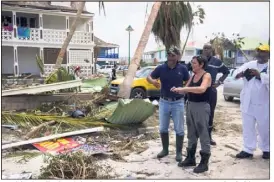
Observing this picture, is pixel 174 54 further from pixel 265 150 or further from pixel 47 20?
pixel 47 20

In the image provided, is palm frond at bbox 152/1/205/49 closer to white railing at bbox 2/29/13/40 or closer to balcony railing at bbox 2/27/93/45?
balcony railing at bbox 2/27/93/45

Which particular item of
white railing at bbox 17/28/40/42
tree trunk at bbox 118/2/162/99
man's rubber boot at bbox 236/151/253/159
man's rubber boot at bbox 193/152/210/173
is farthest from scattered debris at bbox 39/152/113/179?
white railing at bbox 17/28/40/42

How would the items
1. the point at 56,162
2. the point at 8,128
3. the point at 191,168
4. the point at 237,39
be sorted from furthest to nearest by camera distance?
the point at 237,39 < the point at 8,128 < the point at 191,168 < the point at 56,162

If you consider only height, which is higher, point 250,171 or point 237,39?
point 237,39

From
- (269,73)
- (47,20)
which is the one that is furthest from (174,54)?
(47,20)

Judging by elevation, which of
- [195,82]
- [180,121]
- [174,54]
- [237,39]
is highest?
[237,39]

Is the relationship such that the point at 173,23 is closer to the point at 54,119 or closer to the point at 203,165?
the point at 54,119

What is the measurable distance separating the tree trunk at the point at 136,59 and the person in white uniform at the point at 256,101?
5.06m

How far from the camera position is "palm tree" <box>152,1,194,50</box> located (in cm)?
1628

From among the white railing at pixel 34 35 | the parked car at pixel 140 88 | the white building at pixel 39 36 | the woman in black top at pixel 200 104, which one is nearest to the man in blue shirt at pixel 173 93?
the woman in black top at pixel 200 104

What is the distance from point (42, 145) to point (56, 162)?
157cm

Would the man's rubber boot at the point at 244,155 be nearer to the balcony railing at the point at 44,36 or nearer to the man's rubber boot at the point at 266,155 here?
the man's rubber boot at the point at 266,155

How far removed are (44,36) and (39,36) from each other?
38 cm

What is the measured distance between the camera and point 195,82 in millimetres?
4512
